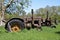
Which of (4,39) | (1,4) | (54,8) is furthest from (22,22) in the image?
(54,8)

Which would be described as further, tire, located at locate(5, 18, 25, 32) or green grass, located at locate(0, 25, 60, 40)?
tire, located at locate(5, 18, 25, 32)

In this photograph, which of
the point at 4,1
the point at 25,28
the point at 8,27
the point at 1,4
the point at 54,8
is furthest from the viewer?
the point at 54,8

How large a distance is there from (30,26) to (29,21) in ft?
1.78

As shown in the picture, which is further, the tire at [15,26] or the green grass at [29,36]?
the tire at [15,26]

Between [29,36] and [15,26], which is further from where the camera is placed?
[15,26]

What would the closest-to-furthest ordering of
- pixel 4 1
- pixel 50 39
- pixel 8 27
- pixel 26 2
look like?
1. pixel 50 39
2. pixel 8 27
3. pixel 4 1
4. pixel 26 2

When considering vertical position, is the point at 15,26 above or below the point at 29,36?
above

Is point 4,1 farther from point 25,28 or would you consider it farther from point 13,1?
point 25,28

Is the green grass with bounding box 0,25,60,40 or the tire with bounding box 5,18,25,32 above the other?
the tire with bounding box 5,18,25,32

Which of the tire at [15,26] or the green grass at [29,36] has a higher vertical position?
the tire at [15,26]

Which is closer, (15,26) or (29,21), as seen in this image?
(15,26)

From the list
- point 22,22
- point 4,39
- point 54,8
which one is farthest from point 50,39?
point 54,8

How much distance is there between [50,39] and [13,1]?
34.0 m

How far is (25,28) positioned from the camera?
16.3 metres
